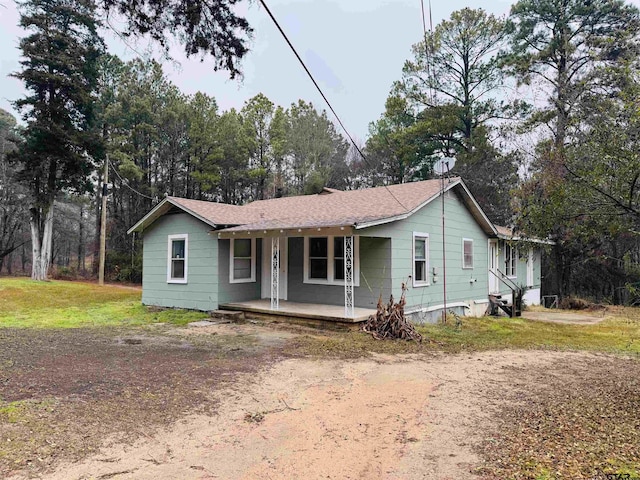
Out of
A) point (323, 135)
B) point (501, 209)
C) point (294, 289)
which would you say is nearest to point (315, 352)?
point (294, 289)

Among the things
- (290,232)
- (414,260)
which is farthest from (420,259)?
(290,232)

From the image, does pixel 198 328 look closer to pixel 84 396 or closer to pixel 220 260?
pixel 220 260

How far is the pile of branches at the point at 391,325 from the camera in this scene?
8562mm

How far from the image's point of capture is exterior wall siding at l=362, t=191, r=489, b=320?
10.5m

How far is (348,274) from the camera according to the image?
10500 mm

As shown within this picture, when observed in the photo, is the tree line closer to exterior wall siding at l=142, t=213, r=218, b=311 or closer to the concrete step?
exterior wall siding at l=142, t=213, r=218, b=311

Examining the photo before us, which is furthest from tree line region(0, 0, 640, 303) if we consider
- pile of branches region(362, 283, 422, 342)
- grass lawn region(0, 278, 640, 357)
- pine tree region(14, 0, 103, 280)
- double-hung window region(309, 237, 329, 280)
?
pile of branches region(362, 283, 422, 342)

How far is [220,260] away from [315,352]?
508 centimetres

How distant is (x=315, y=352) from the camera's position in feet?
24.2

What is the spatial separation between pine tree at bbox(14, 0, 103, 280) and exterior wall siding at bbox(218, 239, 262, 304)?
42.3 feet

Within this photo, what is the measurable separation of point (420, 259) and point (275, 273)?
400 cm

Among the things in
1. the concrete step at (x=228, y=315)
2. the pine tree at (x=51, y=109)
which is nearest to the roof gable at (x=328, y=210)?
the concrete step at (x=228, y=315)

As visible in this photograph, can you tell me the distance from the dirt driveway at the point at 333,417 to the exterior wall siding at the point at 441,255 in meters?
3.61

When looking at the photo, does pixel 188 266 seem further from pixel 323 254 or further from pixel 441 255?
pixel 441 255
